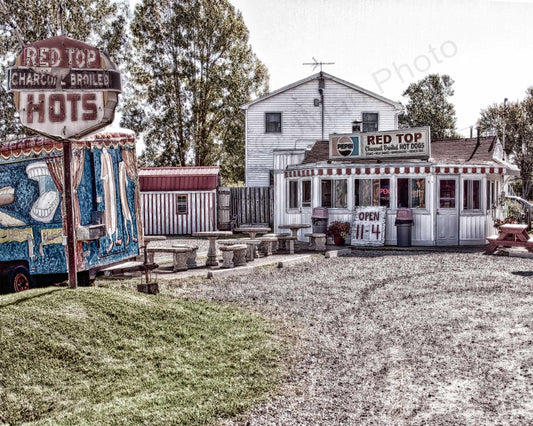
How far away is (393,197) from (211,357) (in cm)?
1396

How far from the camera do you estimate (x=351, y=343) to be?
7227 mm

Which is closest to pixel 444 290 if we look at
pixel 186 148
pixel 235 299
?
pixel 235 299

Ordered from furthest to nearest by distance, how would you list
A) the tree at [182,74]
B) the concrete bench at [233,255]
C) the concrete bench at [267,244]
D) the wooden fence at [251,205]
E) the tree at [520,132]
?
the tree at [520,132] → the tree at [182,74] → the wooden fence at [251,205] → the concrete bench at [267,244] → the concrete bench at [233,255]

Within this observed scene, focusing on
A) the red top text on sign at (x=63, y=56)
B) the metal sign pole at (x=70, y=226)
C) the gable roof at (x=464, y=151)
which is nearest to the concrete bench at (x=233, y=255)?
the metal sign pole at (x=70, y=226)

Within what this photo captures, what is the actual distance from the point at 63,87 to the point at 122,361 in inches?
156

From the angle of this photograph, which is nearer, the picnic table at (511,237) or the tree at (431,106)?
the picnic table at (511,237)

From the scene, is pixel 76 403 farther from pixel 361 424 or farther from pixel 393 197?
pixel 393 197

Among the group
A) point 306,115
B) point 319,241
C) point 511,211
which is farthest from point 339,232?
point 306,115

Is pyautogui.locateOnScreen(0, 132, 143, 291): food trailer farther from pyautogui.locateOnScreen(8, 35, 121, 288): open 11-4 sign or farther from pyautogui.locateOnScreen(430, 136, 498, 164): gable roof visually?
pyautogui.locateOnScreen(430, 136, 498, 164): gable roof

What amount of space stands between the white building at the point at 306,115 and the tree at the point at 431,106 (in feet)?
88.0

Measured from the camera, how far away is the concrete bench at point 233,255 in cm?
A: 1397

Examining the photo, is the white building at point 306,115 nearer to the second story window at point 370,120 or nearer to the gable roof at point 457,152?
the second story window at point 370,120

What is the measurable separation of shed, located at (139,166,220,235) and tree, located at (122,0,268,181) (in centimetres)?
1225

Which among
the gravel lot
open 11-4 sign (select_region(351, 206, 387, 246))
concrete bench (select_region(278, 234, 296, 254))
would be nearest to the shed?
concrete bench (select_region(278, 234, 296, 254))
